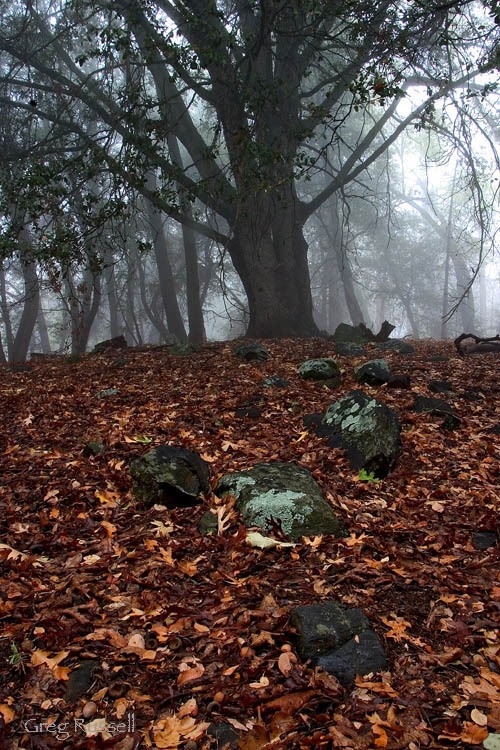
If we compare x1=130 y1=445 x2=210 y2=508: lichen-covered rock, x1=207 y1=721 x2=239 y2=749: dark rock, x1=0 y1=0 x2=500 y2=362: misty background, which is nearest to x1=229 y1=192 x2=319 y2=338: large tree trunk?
x1=0 y1=0 x2=500 y2=362: misty background

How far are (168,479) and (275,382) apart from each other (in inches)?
116

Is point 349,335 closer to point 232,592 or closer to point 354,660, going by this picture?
point 232,592

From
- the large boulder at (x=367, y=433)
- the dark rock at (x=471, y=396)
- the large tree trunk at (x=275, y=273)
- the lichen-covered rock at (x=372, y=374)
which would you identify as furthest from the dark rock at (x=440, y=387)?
the large tree trunk at (x=275, y=273)

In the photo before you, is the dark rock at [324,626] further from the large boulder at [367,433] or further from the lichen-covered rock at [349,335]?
the lichen-covered rock at [349,335]

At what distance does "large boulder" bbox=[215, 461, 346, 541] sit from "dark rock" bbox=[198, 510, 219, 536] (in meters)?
0.21

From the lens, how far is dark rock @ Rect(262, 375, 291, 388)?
21.8 ft

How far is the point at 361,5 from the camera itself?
653 centimetres

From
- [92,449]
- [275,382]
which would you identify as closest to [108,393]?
[92,449]

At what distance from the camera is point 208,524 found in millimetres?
3723

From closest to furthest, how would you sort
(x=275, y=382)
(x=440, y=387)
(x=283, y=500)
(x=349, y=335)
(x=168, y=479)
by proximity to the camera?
(x=283, y=500), (x=168, y=479), (x=440, y=387), (x=275, y=382), (x=349, y=335)

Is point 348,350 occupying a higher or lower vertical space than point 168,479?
higher

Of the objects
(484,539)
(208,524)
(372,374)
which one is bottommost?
(484,539)

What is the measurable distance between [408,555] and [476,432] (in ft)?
7.92

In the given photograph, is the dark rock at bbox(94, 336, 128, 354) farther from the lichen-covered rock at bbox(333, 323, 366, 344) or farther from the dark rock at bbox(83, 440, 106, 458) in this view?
the dark rock at bbox(83, 440, 106, 458)
